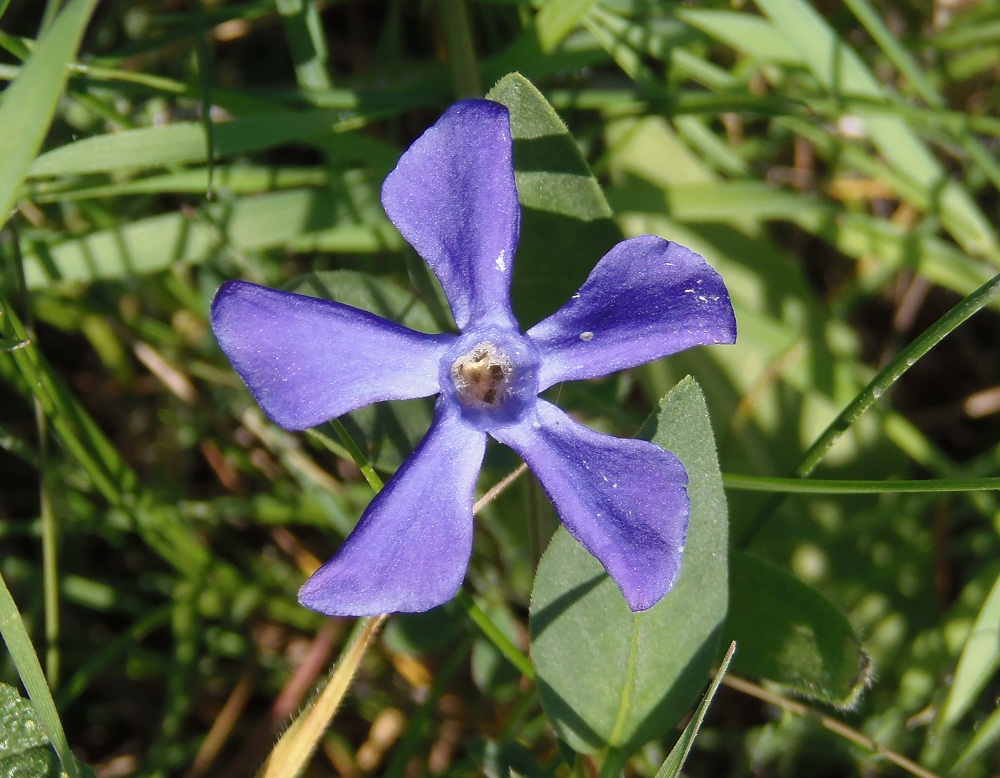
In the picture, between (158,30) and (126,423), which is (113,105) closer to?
(158,30)

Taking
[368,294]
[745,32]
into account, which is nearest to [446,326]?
[368,294]

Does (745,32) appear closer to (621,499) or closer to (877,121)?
(877,121)

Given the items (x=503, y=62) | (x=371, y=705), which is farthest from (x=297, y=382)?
(x=371, y=705)

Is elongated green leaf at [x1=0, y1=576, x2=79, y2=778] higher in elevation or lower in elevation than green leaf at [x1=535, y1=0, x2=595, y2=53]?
lower

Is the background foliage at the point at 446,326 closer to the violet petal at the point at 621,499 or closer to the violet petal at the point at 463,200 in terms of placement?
the violet petal at the point at 463,200

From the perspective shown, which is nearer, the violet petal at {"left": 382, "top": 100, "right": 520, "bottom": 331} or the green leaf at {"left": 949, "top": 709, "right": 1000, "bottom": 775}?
the violet petal at {"left": 382, "top": 100, "right": 520, "bottom": 331}

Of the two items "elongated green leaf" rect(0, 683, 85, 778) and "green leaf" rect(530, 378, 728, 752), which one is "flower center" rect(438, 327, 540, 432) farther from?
"elongated green leaf" rect(0, 683, 85, 778)

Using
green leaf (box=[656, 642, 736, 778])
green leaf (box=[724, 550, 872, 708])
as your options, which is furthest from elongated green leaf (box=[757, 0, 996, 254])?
green leaf (box=[656, 642, 736, 778])

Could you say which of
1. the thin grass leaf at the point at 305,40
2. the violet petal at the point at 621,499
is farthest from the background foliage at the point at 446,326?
the violet petal at the point at 621,499
